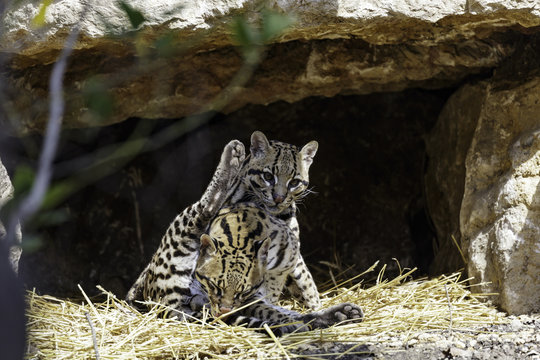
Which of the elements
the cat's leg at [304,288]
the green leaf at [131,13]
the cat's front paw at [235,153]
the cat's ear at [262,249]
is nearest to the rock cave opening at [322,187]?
the cat's leg at [304,288]

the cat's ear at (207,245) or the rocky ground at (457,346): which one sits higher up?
the cat's ear at (207,245)

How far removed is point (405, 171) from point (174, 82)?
2.67 metres

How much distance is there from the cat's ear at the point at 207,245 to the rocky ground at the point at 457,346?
3.07 ft

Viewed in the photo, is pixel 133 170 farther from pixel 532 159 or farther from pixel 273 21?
pixel 273 21

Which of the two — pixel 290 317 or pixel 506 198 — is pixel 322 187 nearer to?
pixel 506 198

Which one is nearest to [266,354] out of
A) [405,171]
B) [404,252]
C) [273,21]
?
[273,21]

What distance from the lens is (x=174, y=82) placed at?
17.0 feet

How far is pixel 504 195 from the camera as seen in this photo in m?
4.51

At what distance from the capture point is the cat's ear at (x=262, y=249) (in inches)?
164

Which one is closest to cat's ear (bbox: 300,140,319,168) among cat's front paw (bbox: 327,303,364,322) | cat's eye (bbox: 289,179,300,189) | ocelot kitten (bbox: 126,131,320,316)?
ocelot kitten (bbox: 126,131,320,316)

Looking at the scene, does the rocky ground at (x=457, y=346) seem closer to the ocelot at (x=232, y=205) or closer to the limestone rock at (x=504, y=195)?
the limestone rock at (x=504, y=195)

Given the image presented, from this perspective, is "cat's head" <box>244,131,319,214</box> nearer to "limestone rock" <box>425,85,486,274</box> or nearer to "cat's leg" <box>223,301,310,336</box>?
"cat's leg" <box>223,301,310,336</box>

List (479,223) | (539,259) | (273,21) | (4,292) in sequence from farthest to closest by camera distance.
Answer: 1. (479,223)
2. (539,259)
3. (273,21)
4. (4,292)

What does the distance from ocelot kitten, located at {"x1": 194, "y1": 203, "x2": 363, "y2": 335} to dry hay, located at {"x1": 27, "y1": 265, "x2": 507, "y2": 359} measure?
11 centimetres
